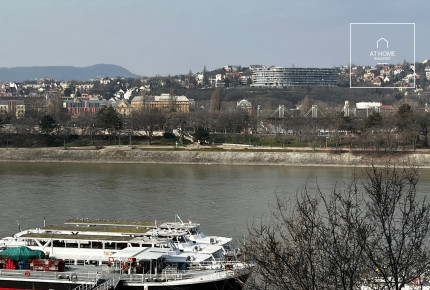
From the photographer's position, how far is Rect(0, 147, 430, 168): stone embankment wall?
4922 centimetres

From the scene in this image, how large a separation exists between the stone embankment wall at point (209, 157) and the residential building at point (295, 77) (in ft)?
304

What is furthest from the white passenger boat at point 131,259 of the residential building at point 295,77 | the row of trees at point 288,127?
the residential building at point 295,77

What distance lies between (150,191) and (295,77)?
115 meters

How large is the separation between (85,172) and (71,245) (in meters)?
25.3

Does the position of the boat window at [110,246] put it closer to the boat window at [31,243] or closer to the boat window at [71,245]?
the boat window at [71,245]

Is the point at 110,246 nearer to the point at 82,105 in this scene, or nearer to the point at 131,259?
the point at 131,259

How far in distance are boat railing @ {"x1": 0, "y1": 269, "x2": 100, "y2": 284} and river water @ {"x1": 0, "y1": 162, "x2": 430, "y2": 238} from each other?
6.62 metres

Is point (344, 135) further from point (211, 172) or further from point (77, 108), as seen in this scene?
point (77, 108)

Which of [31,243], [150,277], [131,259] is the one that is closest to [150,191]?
[31,243]

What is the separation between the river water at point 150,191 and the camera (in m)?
26.4

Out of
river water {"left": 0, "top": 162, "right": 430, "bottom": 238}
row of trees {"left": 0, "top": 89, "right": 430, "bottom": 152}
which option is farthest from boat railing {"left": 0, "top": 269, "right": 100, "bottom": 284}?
row of trees {"left": 0, "top": 89, "right": 430, "bottom": 152}

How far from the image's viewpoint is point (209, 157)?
5122 cm

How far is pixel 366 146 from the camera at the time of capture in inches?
2094

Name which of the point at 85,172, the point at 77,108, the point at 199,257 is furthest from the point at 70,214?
the point at 77,108
